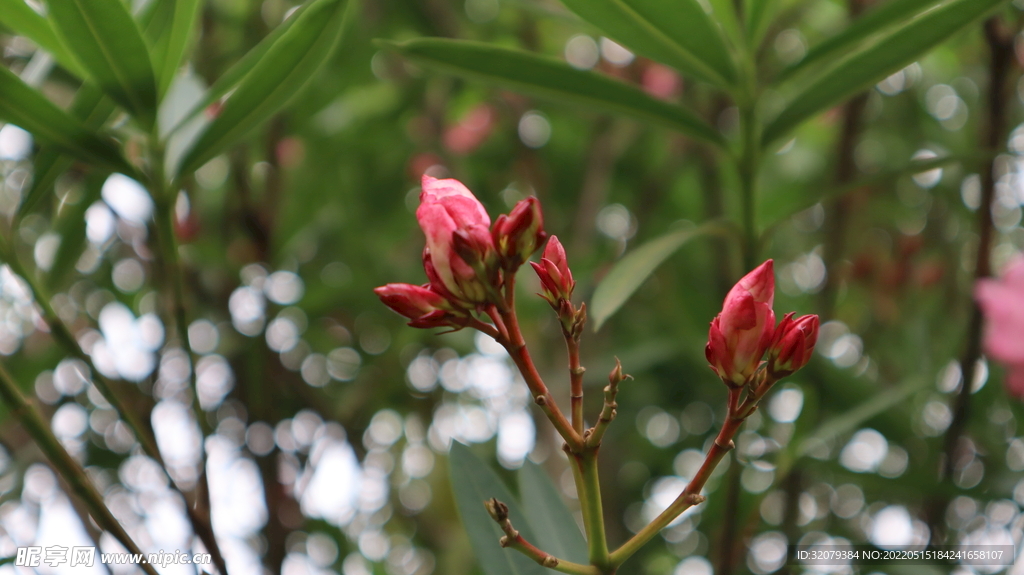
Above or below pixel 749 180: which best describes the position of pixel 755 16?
above

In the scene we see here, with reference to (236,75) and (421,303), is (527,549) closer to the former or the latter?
(421,303)

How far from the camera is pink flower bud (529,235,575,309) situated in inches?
17.8

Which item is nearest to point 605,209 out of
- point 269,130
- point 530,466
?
point 269,130

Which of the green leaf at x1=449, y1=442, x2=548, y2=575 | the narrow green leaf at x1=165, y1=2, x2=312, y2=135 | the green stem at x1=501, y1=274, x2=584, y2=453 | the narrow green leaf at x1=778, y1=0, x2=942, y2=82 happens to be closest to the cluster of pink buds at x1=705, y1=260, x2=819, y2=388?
the green stem at x1=501, y1=274, x2=584, y2=453

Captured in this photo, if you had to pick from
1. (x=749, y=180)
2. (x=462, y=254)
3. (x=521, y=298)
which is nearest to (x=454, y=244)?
(x=462, y=254)

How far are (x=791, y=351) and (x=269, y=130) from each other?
1199 mm

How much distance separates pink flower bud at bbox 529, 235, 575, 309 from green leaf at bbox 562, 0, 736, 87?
26 cm

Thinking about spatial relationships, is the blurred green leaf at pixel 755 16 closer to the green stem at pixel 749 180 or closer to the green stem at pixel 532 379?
the green stem at pixel 749 180

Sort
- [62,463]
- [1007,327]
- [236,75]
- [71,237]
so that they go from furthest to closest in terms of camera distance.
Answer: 1. [1007,327]
2. [71,237]
3. [236,75]
4. [62,463]

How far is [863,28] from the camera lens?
680 mm

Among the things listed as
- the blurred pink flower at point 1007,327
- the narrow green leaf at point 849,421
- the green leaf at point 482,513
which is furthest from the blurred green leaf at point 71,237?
the blurred pink flower at point 1007,327

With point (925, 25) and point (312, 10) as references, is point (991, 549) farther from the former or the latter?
point (312, 10)

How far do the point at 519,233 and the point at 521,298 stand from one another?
901mm

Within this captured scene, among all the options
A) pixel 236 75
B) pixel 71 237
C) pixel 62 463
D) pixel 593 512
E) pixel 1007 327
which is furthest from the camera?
pixel 1007 327
